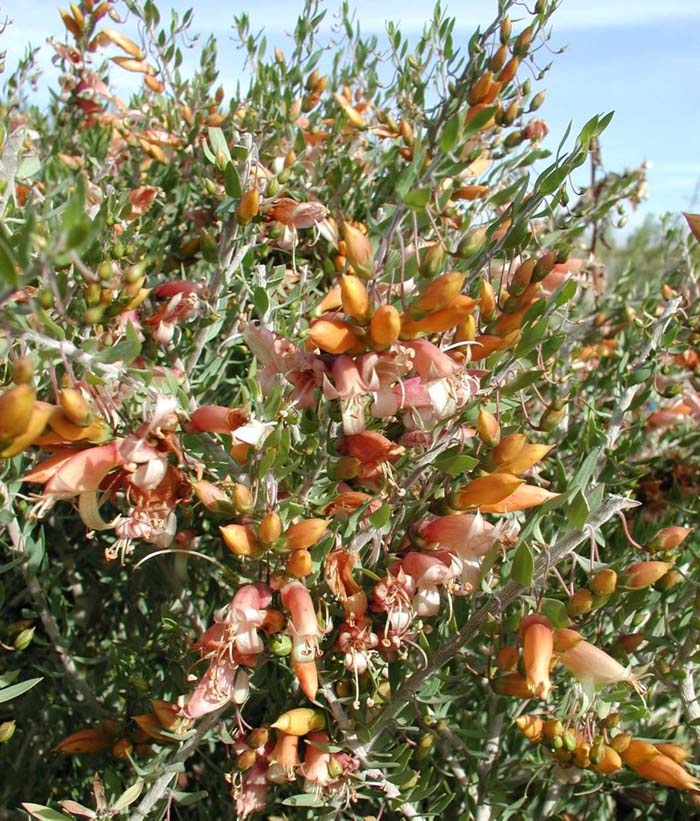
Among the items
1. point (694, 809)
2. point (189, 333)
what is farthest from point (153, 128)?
point (694, 809)

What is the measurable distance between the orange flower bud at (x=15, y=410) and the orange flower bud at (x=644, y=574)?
805 mm

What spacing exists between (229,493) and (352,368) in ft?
0.96

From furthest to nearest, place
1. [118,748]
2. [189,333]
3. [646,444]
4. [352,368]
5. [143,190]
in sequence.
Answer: [646,444] → [143,190] → [189,333] → [118,748] → [352,368]

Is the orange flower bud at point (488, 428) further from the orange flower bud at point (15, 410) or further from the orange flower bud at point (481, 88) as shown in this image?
the orange flower bud at point (481, 88)

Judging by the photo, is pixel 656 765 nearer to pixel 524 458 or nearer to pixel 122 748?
pixel 524 458

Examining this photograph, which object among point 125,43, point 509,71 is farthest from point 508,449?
point 125,43

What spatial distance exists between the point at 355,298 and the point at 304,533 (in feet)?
1.03

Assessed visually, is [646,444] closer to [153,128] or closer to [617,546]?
[617,546]

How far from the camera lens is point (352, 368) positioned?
955 mm

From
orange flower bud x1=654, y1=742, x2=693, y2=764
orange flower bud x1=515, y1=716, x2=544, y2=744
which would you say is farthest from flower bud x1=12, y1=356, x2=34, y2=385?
orange flower bud x1=654, y1=742, x2=693, y2=764

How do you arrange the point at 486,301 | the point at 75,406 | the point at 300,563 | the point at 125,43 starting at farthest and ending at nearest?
the point at 125,43, the point at 486,301, the point at 300,563, the point at 75,406

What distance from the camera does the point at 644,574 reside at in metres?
1.04

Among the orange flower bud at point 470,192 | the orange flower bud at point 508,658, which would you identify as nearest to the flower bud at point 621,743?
the orange flower bud at point 508,658

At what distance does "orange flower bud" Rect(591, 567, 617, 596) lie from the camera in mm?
969
